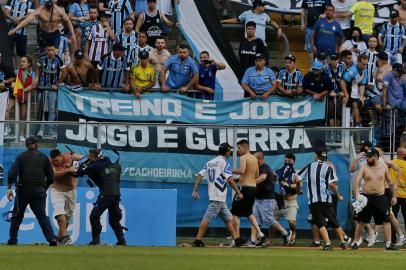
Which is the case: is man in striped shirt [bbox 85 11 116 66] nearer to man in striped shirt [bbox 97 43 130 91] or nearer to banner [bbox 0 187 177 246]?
man in striped shirt [bbox 97 43 130 91]

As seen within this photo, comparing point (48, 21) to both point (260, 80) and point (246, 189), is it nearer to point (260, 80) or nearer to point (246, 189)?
point (260, 80)

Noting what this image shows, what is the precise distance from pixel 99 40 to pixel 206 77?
2475 millimetres

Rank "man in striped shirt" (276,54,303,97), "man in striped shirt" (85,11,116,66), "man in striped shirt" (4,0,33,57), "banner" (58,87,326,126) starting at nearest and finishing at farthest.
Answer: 1. "banner" (58,87,326,126)
2. "man in striped shirt" (276,54,303,97)
3. "man in striped shirt" (85,11,116,66)
4. "man in striped shirt" (4,0,33,57)

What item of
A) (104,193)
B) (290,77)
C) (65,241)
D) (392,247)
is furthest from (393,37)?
(65,241)

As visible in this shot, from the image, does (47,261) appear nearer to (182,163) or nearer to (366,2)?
(182,163)

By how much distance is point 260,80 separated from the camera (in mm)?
26062

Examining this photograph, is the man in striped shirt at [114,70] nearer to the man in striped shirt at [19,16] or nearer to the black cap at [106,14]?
the black cap at [106,14]

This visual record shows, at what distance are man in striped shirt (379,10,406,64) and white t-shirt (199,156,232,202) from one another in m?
6.33

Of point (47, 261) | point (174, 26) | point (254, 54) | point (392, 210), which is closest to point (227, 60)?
point (254, 54)

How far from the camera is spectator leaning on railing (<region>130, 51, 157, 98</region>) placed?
2578cm

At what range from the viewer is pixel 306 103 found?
85.3 ft

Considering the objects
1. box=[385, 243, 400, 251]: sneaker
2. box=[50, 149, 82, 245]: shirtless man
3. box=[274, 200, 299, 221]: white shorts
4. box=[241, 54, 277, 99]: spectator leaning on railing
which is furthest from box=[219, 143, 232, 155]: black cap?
box=[385, 243, 400, 251]: sneaker

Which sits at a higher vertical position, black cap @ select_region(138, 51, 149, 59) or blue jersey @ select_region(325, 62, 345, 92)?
black cap @ select_region(138, 51, 149, 59)

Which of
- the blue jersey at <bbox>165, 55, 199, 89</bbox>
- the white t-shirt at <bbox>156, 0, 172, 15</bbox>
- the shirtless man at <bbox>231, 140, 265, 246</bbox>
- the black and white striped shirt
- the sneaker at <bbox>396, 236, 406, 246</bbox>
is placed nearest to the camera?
the black and white striped shirt
